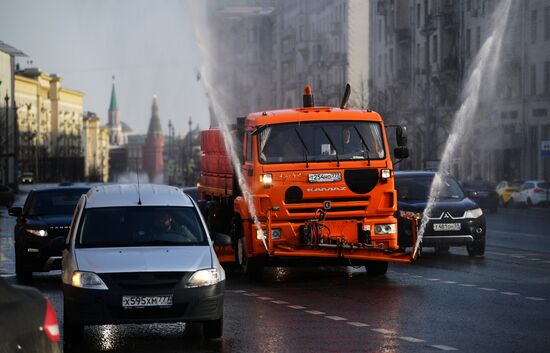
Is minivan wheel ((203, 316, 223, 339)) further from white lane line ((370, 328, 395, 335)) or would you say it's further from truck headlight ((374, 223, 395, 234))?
truck headlight ((374, 223, 395, 234))

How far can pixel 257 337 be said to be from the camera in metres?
14.3

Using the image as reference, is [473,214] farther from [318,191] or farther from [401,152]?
[318,191]

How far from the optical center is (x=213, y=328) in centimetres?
1410

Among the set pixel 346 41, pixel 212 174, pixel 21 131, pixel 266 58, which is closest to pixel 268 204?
pixel 212 174

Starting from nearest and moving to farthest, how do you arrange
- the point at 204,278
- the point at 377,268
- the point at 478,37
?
the point at 204,278
the point at 377,268
the point at 478,37

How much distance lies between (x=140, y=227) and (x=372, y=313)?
315cm

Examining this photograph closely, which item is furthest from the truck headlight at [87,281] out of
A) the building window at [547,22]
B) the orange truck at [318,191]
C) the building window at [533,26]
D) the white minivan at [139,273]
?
the building window at [533,26]

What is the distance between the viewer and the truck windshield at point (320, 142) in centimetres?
2153

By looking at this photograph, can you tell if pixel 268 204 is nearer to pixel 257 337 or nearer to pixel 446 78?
pixel 257 337

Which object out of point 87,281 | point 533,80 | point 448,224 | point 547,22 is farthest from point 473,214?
point 533,80

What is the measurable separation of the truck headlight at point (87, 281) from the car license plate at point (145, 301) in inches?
10.0

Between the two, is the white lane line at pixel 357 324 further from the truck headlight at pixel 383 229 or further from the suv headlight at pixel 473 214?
the suv headlight at pixel 473 214

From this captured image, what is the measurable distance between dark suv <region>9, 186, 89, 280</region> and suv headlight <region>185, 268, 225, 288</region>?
827cm

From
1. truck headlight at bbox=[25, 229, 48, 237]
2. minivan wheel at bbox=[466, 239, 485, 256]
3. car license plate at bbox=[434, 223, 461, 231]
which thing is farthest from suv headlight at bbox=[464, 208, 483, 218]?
truck headlight at bbox=[25, 229, 48, 237]
